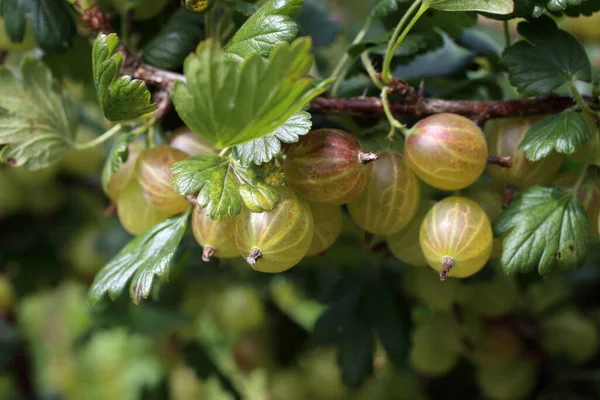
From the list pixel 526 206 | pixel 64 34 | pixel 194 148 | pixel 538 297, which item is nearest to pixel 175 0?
pixel 64 34

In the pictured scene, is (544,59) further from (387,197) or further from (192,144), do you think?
(192,144)

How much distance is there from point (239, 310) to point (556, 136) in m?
0.68

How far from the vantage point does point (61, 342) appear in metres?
2.18

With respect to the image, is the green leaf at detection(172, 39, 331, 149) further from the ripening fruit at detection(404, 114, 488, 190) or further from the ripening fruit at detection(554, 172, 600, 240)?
the ripening fruit at detection(554, 172, 600, 240)

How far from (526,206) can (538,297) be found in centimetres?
57

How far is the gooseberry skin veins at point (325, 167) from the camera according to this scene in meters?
0.53

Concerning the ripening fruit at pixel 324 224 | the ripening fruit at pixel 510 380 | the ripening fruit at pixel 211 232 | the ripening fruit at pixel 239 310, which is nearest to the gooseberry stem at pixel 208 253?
the ripening fruit at pixel 211 232

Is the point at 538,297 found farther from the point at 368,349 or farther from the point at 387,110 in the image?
the point at 387,110

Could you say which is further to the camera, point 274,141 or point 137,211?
point 137,211

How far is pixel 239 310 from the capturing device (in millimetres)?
1084

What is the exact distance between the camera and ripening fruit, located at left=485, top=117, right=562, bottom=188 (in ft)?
2.02

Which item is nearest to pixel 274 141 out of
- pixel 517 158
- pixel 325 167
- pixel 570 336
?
pixel 325 167

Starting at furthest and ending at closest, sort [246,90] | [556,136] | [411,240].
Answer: [411,240] → [556,136] → [246,90]

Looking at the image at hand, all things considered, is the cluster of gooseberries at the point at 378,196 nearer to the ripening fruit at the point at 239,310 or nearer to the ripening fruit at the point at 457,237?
the ripening fruit at the point at 457,237
